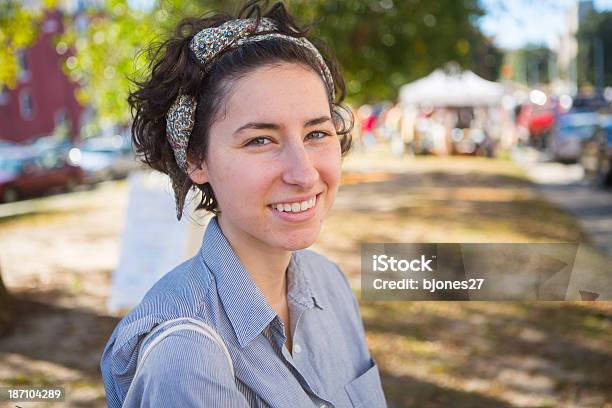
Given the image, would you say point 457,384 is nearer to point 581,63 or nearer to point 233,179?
point 233,179

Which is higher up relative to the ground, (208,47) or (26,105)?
(208,47)

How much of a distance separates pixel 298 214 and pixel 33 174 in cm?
1890

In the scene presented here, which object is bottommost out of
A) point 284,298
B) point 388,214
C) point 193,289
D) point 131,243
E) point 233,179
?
point 388,214

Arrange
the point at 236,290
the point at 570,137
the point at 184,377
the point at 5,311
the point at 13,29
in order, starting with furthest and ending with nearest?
the point at 570,137, the point at 13,29, the point at 5,311, the point at 236,290, the point at 184,377

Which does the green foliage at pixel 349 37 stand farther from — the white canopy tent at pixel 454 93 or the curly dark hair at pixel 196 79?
the white canopy tent at pixel 454 93

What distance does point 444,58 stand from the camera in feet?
35.5

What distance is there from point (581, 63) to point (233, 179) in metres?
21.6

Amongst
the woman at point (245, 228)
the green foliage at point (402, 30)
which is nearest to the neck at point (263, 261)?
the woman at point (245, 228)

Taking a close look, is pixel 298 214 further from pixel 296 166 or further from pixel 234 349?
pixel 234 349

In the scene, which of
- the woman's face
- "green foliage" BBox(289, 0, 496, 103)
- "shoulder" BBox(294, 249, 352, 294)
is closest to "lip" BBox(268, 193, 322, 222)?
the woman's face

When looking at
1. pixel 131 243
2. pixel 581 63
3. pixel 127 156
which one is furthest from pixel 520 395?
pixel 127 156

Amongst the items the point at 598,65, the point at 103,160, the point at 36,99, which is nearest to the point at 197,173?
the point at 103,160

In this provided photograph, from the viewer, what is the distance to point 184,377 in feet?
3.93

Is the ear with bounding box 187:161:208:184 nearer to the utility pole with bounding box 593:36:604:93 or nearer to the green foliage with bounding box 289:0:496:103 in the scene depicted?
the green foliage with bounding box 289:0:496:103
